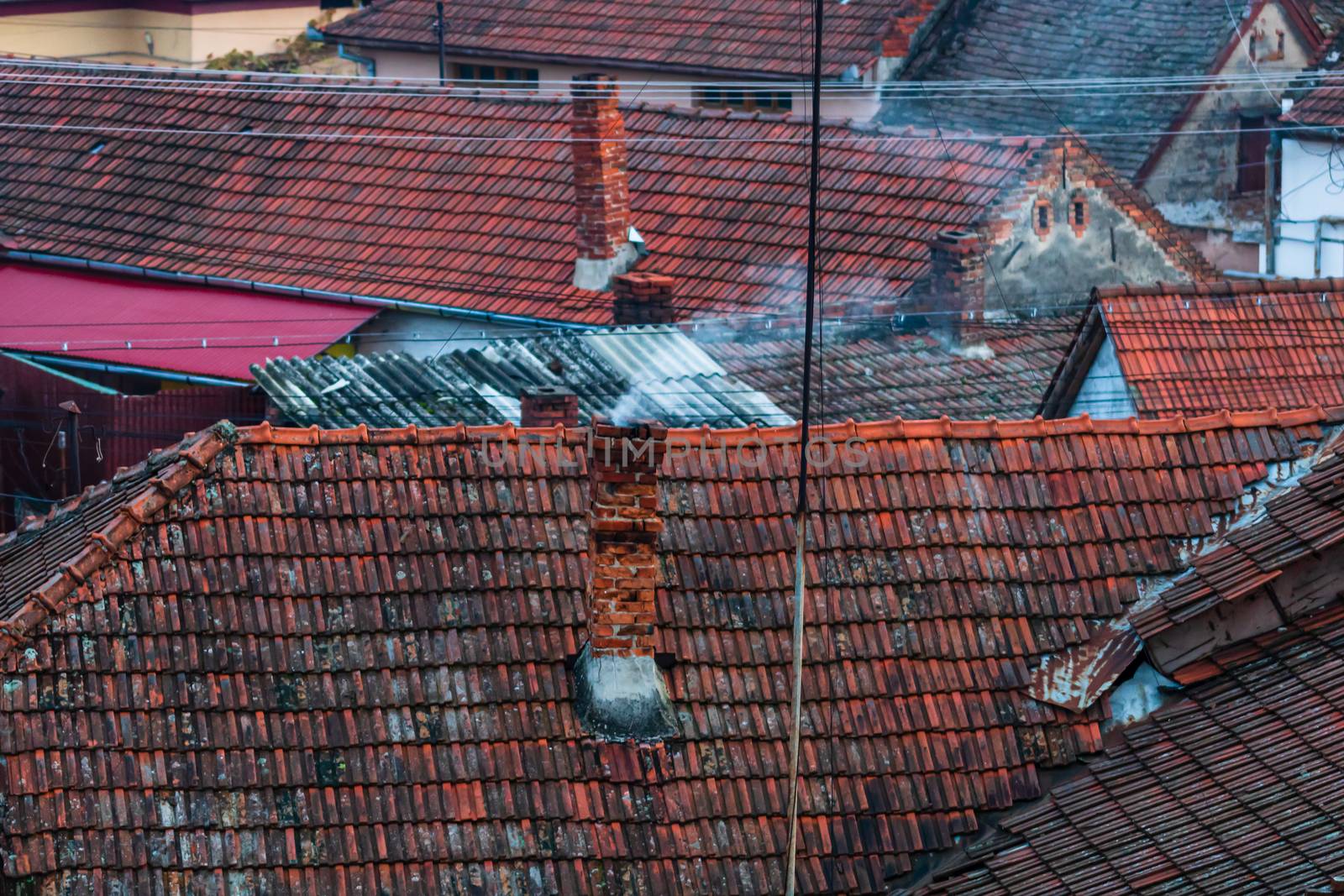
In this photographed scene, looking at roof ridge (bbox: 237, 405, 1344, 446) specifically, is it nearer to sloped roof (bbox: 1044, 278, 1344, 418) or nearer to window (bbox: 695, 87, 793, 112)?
sloped roof (bbox: 1044, 278, 1344, 418)

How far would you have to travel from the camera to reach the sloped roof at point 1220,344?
661 inches

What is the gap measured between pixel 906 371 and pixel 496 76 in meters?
15.2

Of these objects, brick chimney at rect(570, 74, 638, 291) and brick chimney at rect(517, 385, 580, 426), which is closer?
brick chimney at rect(517, 385, 580, 426)

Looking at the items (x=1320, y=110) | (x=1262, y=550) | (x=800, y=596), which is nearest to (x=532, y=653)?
(x=800, y=596)

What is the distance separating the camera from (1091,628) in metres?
12.2

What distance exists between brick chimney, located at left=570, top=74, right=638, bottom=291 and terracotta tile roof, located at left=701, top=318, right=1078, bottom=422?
3.09 metres

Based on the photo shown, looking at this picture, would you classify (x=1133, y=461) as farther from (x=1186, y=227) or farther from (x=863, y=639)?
(x=1186, y=227)

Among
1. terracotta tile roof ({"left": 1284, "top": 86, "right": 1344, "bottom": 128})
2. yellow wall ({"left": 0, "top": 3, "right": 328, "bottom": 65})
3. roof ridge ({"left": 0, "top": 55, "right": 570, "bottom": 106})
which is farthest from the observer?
yellow wall ({"left": 0, "top": 3, "right": 328, "bottom": 65})

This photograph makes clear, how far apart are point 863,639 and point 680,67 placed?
19.8 m

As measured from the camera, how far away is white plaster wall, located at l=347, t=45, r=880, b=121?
3003 centimetres

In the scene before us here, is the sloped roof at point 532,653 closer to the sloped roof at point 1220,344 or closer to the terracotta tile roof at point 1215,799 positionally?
the terracotta tile roof at point 1215,799

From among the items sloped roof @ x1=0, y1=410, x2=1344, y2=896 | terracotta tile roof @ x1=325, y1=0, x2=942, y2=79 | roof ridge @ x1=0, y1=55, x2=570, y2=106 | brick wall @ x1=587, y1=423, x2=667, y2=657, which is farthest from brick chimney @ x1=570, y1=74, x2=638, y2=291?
brick wall @ x1=587, y1=423, x2=667, y2=657

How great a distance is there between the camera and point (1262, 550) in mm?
12117

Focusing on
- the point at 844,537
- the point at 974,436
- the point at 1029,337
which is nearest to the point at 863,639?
the point at 844,537
